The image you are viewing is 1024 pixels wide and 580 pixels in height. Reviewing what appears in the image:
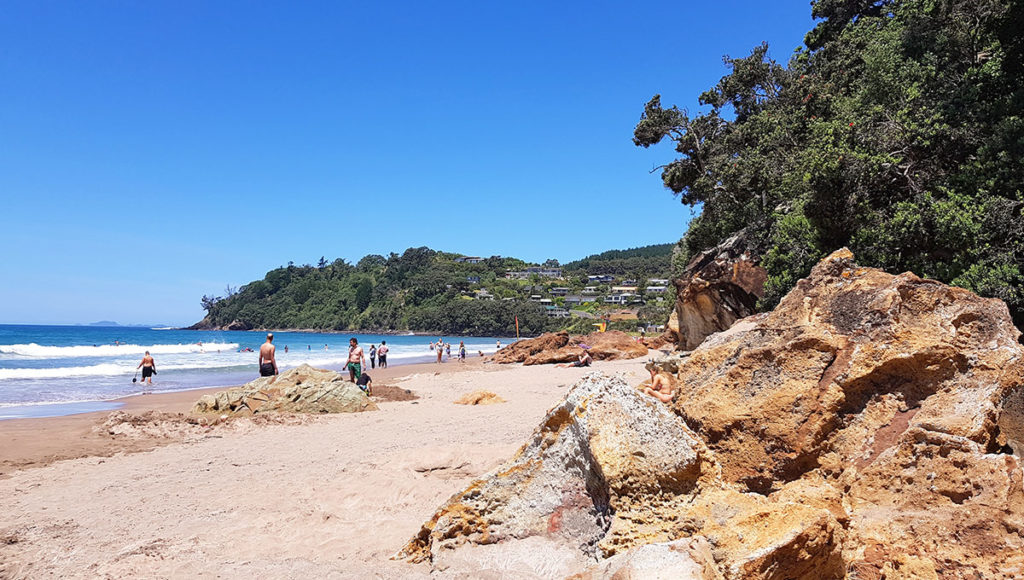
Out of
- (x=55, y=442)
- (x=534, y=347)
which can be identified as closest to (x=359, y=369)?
(x=55, y=442)

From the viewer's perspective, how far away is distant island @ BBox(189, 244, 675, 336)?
378 feet

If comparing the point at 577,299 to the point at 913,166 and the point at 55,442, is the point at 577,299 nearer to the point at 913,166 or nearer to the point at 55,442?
the point at 913,166

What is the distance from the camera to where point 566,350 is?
3119 centimetres

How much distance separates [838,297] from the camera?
4934 millimetres

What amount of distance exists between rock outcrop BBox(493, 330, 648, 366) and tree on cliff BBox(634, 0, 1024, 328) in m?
13.2

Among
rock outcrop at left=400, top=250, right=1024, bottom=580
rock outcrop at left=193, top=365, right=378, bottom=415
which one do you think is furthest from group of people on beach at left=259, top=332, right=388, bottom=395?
rock outcrop at left=400, top=250, right=1024, bottom=580

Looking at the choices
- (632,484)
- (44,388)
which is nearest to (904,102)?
(632,484)

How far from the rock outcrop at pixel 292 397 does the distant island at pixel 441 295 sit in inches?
3155

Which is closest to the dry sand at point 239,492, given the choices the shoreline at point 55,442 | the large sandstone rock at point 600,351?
the shoreline at point 55,442

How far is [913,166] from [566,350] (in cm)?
2141

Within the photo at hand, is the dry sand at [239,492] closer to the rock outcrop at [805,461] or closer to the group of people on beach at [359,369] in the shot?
the rock outcrop at [805,461]

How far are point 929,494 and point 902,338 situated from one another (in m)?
1.27

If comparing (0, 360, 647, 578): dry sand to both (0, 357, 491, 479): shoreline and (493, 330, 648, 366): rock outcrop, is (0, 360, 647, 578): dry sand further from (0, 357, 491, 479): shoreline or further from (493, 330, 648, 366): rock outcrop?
(493, 330, 648, 366): rock outcrop

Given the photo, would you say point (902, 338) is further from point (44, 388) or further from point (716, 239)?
point (44, 388)
